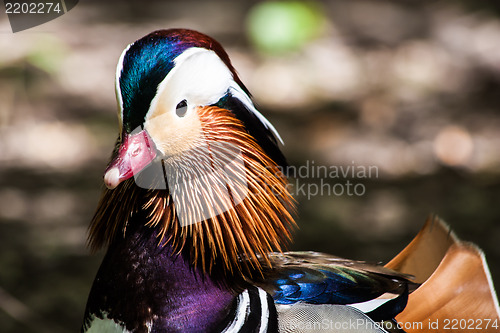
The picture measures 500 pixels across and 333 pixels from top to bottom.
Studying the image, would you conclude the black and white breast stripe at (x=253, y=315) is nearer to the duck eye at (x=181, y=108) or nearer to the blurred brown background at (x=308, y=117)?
the duck eye at (x=181, y=108)

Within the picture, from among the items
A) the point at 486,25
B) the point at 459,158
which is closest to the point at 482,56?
the point at 486,25

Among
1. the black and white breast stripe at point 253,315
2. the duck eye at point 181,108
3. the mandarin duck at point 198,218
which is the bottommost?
the black and white breast stripe at point 253,315

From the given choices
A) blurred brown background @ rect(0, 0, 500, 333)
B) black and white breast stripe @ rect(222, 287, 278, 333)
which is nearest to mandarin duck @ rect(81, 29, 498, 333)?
black and white breast stripe @ rect(222, 287, 278, 333)

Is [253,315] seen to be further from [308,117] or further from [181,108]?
[308,117]

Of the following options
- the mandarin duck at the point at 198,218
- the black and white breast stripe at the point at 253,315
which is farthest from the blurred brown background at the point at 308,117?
the black and white breast stripe at the point at 253,315

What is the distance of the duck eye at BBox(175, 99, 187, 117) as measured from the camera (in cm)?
114

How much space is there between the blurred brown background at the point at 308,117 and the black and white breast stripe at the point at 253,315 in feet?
3.28

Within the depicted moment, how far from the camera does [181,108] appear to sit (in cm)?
115

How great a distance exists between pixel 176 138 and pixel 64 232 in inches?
56.5

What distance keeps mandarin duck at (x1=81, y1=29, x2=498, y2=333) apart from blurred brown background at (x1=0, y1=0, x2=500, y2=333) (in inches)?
35.3

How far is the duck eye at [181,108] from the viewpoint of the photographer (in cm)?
114

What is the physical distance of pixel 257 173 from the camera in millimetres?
1259

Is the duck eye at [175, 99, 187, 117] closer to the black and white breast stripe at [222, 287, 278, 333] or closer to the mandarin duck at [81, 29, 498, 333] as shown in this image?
the mandarin duck at [81, 29, 498, 333]

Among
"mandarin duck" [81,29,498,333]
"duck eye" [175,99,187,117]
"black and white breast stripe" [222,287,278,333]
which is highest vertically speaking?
"duck eye" [175,99,187,117]
